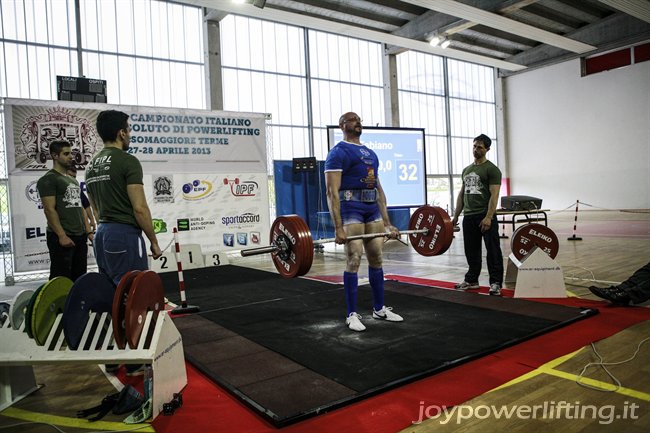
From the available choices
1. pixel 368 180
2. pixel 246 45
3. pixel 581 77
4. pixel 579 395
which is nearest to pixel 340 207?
pixel 368 180

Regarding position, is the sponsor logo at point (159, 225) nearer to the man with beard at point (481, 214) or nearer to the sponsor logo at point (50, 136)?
the sponsor logo at point (50, 136)

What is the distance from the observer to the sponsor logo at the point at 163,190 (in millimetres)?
6375

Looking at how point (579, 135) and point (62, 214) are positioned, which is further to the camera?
point (579, 135)

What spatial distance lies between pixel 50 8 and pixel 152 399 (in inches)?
361

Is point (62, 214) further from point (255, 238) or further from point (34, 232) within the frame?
point (255, 238)

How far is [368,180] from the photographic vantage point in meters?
3.02

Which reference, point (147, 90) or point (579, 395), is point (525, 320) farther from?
point (147, 90)

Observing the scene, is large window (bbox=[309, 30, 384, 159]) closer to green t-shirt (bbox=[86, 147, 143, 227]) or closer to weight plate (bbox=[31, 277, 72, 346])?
green t-shirt (bbox=[86, 147, 143, 227])

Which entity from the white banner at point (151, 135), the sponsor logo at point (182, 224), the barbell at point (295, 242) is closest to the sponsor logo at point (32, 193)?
the white banner at point (151, 135)

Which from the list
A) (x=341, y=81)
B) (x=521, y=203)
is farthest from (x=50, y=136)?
(x=341, y=81)

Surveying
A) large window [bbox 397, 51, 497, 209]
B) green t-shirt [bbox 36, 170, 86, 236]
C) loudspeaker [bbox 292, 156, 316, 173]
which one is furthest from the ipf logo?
large window [bbox 397, 51, 497, 209]

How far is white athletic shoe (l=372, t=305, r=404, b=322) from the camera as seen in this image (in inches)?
124

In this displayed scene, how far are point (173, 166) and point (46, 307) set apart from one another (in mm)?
4677

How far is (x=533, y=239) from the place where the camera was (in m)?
4.05
